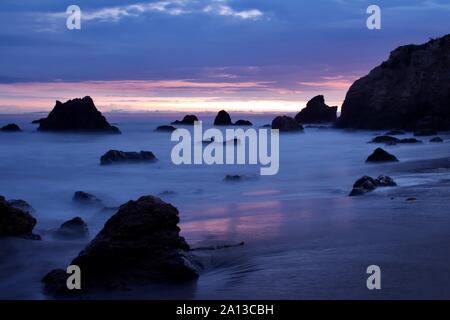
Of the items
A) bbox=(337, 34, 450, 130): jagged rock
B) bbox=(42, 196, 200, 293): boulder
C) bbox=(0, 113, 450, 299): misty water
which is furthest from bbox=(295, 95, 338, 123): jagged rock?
bbox=(42, 196, 200, 293): boulder

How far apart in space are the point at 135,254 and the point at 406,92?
4763cm

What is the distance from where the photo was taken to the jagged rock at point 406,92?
4766cm

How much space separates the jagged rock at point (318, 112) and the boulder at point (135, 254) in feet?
217

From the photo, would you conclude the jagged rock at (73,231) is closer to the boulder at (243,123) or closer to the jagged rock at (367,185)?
the jagged rock at (367,185)

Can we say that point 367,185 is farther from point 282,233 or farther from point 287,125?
point 287,125

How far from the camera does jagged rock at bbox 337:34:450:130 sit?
47.7m

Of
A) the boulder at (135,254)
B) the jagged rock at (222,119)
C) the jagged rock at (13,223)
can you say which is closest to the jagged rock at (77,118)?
the jagged rock at (222,119)

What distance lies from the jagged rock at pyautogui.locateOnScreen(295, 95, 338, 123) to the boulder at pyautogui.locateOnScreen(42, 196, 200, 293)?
217 feet

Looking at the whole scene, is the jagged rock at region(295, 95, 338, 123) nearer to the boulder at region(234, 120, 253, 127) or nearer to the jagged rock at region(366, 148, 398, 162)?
Result: the boulder at region(234, 120, 253, 127)

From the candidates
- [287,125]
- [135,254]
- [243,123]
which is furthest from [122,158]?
[243,123]
